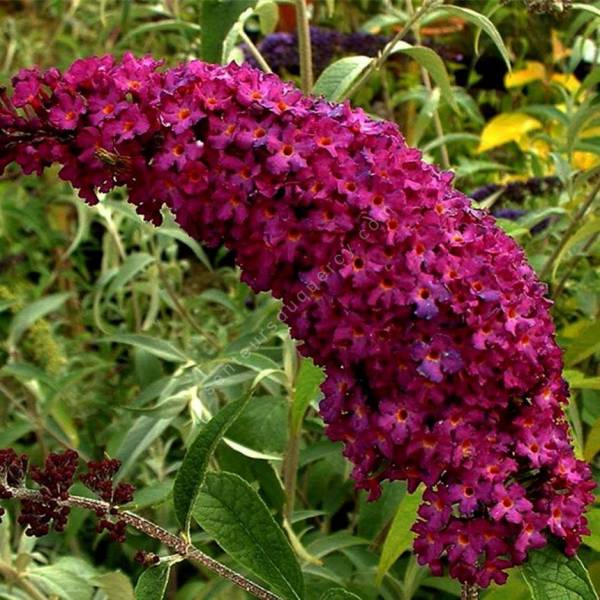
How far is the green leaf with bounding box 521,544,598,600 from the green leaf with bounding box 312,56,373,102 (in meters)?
0.67

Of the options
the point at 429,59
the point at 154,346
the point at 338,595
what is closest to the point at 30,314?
the point at 154,346

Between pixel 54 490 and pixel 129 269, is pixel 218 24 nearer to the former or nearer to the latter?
pixel 129 269

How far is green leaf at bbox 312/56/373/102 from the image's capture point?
4.73 ft

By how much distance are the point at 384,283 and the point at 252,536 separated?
0.28 m

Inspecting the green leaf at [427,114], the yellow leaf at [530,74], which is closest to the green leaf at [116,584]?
the green leaf at [427,114]

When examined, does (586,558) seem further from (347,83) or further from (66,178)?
(66,178)

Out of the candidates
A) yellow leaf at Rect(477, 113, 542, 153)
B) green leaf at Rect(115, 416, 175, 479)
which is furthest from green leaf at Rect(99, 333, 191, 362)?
yellow leaf at Rect(477, 113, 542, 153)

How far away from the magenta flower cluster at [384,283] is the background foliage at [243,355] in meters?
0.09

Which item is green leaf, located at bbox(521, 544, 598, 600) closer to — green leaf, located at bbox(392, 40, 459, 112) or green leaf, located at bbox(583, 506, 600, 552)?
green leaf, located at bbox(583, 506, 600, 552)

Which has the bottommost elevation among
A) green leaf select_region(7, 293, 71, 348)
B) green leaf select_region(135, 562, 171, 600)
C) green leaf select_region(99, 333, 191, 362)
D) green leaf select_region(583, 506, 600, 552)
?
green leaf select_region(7, 293, 71, 348)

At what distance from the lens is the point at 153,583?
99 cm

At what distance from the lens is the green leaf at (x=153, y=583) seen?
3.21ft

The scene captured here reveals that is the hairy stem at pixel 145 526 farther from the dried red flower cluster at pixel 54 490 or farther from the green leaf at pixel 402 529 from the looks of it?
the green leaf at pixel 402 529

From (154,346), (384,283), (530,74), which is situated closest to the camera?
(384,283)
